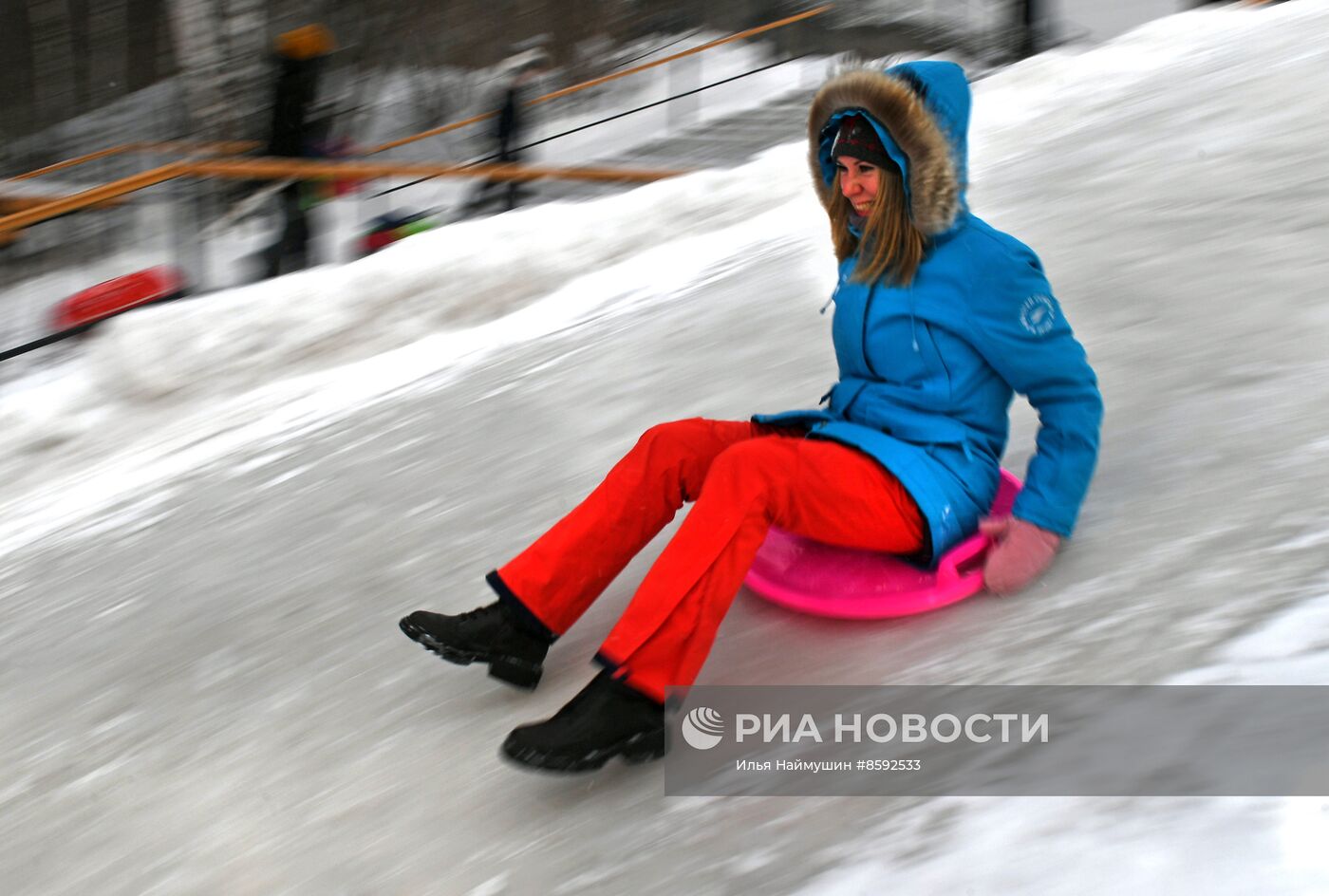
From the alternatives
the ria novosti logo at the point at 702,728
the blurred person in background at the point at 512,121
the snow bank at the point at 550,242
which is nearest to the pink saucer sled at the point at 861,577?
the ria novosti logo at the point at 702,728

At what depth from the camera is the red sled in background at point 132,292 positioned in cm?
515

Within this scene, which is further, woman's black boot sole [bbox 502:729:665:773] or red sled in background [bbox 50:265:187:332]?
red sled in background [bbox 50:265:187:332]

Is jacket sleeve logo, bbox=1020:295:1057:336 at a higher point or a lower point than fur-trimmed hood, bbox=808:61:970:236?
lower

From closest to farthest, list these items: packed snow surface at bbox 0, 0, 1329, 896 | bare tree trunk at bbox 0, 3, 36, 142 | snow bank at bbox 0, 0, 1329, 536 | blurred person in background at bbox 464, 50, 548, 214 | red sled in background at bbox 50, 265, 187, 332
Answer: packed snow surface at bbox 0, 0, 1329, 896 → snow bank at bbox 0, 0, 1329, 536 → red sled in background at bbox 50, 265, 187, 332 → blurred person in background at bbox 464, 50, 548, 214 → bare tree trunk at bbox 0, 3, 36, 142

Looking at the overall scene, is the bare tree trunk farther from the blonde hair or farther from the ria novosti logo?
the ria novosti logo

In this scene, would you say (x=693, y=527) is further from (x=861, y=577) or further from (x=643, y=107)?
(x=643, y=107)

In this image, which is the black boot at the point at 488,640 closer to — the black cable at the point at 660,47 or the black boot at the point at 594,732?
the black boot at the point at 594,732

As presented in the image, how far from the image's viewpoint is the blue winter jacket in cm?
203

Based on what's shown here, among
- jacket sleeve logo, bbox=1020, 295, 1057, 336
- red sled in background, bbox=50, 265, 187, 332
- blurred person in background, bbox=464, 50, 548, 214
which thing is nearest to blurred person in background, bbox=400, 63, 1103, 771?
jacket sleeve logo, bbox=1020, 295, 1057, 336

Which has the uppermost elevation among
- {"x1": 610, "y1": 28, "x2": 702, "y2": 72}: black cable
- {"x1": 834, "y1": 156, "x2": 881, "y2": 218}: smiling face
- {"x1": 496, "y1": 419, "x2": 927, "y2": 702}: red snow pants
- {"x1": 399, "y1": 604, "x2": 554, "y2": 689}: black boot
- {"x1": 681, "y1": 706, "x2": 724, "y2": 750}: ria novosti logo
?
{"x1": 610, "y1": 28, "x2": 702, "y2": 72}: black cable

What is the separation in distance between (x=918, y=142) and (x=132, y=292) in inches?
163

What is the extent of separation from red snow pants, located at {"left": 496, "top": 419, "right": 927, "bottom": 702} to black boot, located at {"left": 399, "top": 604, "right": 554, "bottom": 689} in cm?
6

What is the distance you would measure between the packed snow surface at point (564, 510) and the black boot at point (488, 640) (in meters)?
0.12

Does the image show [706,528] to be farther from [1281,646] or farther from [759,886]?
[1281,646]
